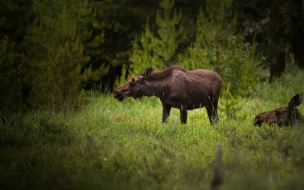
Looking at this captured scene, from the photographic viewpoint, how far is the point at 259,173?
6.66m

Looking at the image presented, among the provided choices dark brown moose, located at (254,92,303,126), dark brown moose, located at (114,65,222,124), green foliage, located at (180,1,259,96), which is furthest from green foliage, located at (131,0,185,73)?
dark brown moose, located at (254,92,303,126)

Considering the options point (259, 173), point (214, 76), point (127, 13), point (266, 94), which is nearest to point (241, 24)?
point (127, 13)

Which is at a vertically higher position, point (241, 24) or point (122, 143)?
point (241, 24)

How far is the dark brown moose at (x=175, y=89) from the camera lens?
11.5 metres

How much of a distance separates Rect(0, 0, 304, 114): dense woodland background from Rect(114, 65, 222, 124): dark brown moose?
3936 millimetres

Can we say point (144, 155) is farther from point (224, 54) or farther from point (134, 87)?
point (224, 54)

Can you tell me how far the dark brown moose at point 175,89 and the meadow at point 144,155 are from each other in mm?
784

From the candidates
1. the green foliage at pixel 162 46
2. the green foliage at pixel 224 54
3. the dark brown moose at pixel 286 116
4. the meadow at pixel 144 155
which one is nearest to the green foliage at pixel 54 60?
the green foliage at pixel 162 46

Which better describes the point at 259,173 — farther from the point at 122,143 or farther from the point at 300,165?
the point at 122,143

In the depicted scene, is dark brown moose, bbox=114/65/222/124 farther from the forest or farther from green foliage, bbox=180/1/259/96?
green foliage, bbox=180/1/259/96

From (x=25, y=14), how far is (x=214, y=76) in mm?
11427

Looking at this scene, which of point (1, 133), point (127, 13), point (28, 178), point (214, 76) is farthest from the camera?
point (127, 13)

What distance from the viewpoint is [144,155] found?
24.7 ft

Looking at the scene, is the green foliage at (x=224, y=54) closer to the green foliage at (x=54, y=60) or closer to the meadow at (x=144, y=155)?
the green foliage at (x=54, y=60)
